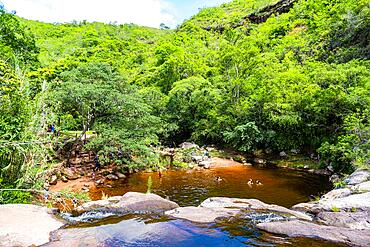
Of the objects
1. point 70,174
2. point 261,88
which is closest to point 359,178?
point 70,174

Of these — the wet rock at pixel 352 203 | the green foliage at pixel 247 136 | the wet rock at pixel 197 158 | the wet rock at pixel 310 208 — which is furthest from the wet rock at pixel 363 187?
Answer: the green foliage at pixel 247 136

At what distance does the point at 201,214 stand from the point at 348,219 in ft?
13.0

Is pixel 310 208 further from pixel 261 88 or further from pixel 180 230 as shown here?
pixel 261 88

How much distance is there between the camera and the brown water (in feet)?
48.6

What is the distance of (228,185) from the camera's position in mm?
17250

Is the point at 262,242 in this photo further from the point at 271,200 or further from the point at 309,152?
the point at 309,152

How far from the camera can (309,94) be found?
2256 cm

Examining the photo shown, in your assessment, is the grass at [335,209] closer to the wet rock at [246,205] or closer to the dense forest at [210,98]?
the wet rock at [246,205]

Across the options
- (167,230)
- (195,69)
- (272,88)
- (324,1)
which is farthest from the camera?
(324,1)

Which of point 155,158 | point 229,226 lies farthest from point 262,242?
point 155,158

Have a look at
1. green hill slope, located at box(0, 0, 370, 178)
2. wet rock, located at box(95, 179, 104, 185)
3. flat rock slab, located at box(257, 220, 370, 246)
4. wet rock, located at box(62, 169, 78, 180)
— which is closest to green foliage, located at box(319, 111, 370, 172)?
green hill slope, located at box(0, 0, 370, 178)

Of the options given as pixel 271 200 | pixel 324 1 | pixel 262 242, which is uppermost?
pixel 324 1

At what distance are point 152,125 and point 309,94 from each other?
11.9 metres

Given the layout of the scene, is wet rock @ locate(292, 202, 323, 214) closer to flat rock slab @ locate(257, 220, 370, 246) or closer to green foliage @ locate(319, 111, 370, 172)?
flat rock slab @ locate(257, 220, 370, 246)
